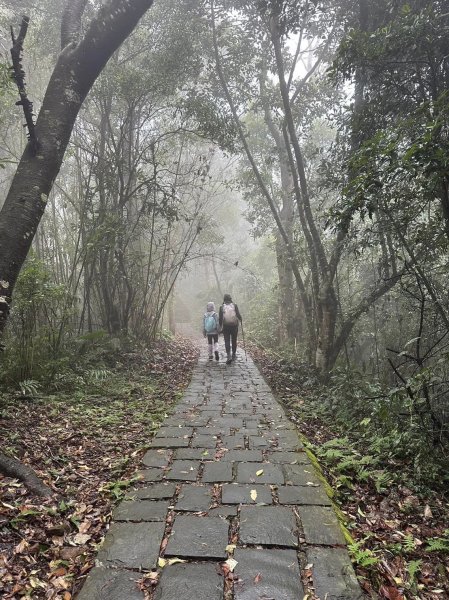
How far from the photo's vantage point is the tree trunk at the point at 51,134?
3.43 m

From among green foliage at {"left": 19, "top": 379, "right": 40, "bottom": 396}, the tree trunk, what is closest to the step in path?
green foliage at {"left": 19, "top": 379, "right": 40, "bottom": 396}

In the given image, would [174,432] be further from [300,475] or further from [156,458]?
[300,475]

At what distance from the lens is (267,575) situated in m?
2.10

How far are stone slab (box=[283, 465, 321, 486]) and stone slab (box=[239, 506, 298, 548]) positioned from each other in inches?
17.0

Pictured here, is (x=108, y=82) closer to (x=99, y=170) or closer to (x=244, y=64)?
(x=99, y=170)

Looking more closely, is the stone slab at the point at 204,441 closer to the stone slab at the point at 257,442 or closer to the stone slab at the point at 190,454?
the stone slab at the point at 190,454

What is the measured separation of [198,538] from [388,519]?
4.46 ft

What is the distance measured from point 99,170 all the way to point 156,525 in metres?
7.12

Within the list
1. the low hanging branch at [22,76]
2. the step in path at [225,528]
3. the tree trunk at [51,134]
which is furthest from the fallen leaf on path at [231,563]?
the low hanging branch at [22,76]

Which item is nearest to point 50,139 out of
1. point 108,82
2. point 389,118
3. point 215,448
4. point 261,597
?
point 215,448

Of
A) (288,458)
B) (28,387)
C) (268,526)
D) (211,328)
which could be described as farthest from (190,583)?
(211,328)

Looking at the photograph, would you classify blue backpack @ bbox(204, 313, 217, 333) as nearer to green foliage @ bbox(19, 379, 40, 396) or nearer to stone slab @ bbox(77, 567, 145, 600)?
green foliage @ bbox(19, 379, 40, 396)

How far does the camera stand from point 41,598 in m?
1.99

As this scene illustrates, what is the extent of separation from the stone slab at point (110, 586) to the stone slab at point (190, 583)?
0.12 m
